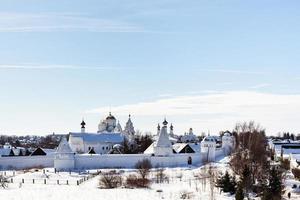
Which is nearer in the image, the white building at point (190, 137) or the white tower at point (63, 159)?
the white tower at point (63, 159)

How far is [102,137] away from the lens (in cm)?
6144

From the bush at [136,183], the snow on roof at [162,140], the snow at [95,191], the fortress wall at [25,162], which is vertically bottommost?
the snow at [95,191]

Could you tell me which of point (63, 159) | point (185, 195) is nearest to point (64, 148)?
point (63, 159)

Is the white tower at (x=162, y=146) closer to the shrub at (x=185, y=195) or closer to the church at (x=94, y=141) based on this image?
the church at (x=94, y=141)

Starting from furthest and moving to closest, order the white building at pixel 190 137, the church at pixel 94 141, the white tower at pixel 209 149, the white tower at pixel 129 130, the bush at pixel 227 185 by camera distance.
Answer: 1. the white building at pixel 190 137
2. the white tower at pixel 129 130
3. the church at pixel 94 141
4. the white tower at pixel 209 149
5. the bush at pixel 227 185

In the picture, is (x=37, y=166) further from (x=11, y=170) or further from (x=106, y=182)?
(x=106, y=182)

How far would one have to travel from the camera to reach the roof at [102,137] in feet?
198

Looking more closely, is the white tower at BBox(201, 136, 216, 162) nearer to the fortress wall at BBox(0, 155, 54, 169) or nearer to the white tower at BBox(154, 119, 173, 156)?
the white tower at BBox(154, 119, 173, 156)

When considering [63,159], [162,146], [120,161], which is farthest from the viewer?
[162,146]

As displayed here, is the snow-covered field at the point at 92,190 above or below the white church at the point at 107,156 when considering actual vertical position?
below

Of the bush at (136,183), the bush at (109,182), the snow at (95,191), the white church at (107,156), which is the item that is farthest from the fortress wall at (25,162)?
the bush at (136,183)

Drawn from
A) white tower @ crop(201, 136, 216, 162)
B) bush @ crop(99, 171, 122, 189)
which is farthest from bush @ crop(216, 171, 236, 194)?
white tower @ crop(201, 136, 216, 162)

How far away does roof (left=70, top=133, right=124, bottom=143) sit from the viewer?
6041 cm

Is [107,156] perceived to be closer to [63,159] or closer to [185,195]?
[63,159]
